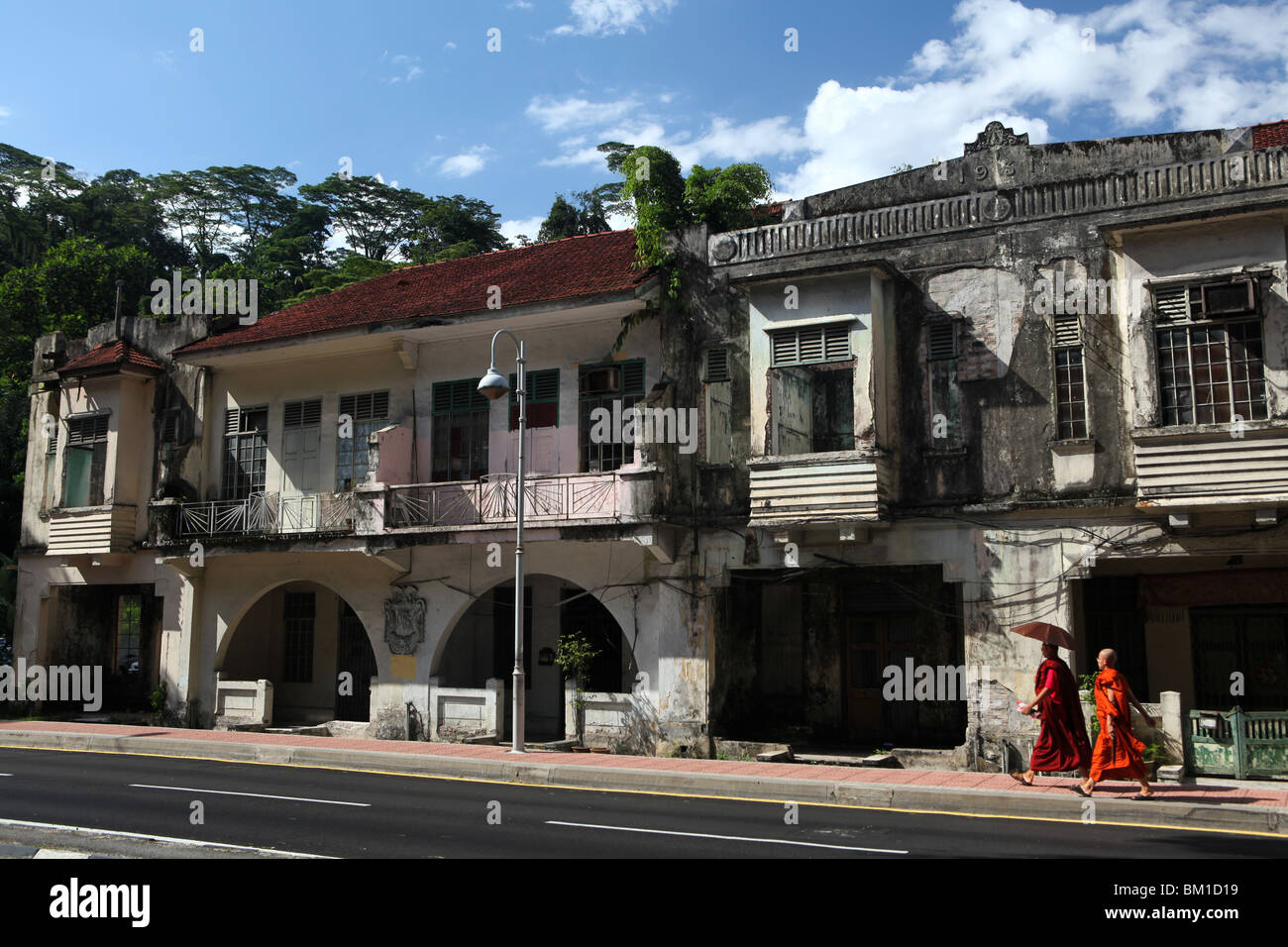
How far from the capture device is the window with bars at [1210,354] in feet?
51.0

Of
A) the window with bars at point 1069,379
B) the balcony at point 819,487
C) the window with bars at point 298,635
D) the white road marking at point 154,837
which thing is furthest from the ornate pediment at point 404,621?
the window with bars at point 1069,379

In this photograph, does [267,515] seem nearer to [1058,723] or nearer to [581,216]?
[1058,723]

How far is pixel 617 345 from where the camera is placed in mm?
20297

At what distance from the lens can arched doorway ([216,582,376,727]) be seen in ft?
81.7

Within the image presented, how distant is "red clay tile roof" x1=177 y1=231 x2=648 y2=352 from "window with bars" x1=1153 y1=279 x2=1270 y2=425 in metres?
8.32

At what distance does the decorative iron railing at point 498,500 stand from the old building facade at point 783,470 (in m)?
0.06

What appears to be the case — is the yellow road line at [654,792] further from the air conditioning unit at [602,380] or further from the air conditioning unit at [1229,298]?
the air conditioning unit at [1229,298]

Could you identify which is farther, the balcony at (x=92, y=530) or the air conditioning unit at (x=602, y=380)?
the balcony at (x=92, y=530)

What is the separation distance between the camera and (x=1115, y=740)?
12.8m

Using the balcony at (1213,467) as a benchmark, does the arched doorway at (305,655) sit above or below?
below

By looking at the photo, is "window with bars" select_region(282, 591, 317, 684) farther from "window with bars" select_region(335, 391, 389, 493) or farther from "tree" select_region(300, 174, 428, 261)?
"tree" select_region(300, 174, 428, 261)

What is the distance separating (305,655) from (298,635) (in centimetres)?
52

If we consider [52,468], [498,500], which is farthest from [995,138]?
[52,468]
